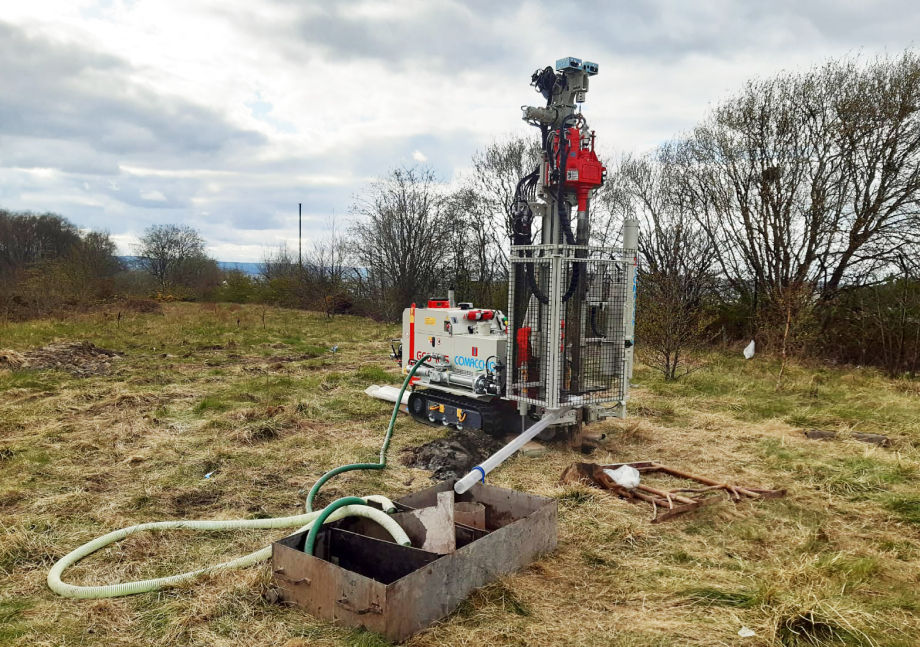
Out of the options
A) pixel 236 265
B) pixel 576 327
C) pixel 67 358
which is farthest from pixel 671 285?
pixel 236 265

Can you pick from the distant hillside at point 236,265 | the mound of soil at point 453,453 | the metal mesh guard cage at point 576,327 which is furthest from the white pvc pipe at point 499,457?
the distant hillside at point 236,265

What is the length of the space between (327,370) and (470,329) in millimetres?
6540

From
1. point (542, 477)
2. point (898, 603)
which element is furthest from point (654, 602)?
point (542, 477)

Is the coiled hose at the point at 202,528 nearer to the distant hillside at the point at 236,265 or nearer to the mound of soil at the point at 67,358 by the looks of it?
the mound of soil at the point at 67,358

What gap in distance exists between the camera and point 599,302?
6762mm

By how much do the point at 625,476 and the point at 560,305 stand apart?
1.77m

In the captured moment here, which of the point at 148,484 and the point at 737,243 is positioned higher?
the point at 737,243

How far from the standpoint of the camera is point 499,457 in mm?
5355

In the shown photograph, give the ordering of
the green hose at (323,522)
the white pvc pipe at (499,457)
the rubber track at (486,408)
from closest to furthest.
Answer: the green hose at (323,522) < the white pvc pipe at (499,457) < the rubber track at (486,408)

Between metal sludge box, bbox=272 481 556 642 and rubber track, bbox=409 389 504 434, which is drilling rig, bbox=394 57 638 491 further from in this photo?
metal sludge box, bbox=272 481 556 642

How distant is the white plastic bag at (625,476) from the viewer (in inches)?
227

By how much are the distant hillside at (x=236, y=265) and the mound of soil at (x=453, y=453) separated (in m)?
33.1

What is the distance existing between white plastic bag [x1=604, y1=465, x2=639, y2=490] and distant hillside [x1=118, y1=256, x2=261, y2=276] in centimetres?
3492

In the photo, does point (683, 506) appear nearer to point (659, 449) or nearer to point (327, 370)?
point (659, 449)
